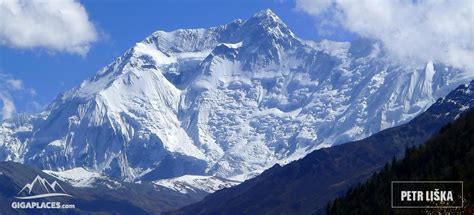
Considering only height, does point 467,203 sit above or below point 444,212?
above

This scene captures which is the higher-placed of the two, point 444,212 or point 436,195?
point 436,195

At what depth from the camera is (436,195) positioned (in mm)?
181250

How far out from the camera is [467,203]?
6757 inches

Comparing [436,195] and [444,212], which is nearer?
[444,212]

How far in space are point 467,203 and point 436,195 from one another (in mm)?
10162

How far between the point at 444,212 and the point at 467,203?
143 ft

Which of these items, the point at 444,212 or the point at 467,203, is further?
the point at 467,203

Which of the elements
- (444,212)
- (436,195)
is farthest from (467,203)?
(444,212)

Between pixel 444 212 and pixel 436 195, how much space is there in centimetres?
5216

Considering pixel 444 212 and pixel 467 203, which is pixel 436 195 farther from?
pixel 444 212
